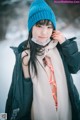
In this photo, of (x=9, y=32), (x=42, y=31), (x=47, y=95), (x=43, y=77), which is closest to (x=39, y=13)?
(x=42, y=31)

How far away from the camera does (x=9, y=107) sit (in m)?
1.66

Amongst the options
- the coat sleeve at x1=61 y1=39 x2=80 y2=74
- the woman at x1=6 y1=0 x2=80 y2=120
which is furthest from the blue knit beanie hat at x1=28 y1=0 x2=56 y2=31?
the coat sleeve at x1=61 y1=39 x2=80 y2=74

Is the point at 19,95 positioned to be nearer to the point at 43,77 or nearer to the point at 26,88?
the point at 26,88

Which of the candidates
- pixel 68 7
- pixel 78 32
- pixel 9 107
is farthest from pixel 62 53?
pixel 9 107

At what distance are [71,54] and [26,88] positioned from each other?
0.33 m

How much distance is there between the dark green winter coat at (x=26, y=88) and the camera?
1.60m

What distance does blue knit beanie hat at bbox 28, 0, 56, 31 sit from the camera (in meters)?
1.56

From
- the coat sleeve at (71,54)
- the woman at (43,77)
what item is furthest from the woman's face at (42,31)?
the coat sleeve at (71,54)

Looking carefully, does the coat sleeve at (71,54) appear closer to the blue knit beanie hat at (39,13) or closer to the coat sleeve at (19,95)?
the blue knit beanie hat at (39,13)

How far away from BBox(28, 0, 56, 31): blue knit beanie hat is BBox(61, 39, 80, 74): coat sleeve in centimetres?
14

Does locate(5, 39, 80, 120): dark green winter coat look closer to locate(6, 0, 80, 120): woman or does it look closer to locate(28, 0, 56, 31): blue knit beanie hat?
locate(6, 0, 80, 120): woman

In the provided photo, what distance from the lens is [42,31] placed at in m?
1.62

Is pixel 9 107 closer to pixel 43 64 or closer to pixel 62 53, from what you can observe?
pixel 43 64

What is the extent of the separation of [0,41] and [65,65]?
0.42m
